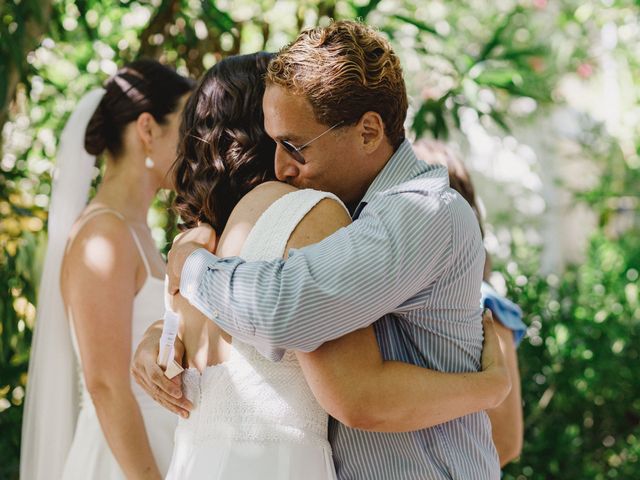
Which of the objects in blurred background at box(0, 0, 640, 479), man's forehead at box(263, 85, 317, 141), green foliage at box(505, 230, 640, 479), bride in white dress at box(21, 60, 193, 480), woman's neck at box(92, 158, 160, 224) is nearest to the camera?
man's forehead at box(263, 85, 317, 141)

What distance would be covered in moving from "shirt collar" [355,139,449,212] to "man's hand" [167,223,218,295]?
0.33 meters

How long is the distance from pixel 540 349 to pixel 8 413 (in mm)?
2524

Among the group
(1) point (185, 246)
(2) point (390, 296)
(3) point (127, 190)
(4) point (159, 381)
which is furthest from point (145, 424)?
(2) point (390, 296)

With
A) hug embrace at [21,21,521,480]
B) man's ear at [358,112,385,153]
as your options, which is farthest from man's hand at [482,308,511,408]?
man's ear at [358,112,385,153]

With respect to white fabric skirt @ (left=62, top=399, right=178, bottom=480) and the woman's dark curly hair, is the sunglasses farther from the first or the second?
white fabric skirt @ (left=62, top=399, right=178, bottom=480)

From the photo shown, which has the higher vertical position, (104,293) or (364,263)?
(364,263)

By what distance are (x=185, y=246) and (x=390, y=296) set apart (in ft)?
1.59

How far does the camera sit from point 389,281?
4.85 ft

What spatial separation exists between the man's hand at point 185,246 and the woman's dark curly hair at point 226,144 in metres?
A: 0.04

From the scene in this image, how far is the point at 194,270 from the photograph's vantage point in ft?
5.30

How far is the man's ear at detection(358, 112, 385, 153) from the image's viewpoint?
175 cm

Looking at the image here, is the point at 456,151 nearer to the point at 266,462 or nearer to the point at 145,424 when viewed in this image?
the point at 145,424

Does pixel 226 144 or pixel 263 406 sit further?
pixel 226 144

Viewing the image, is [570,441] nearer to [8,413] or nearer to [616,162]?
[8,413]
